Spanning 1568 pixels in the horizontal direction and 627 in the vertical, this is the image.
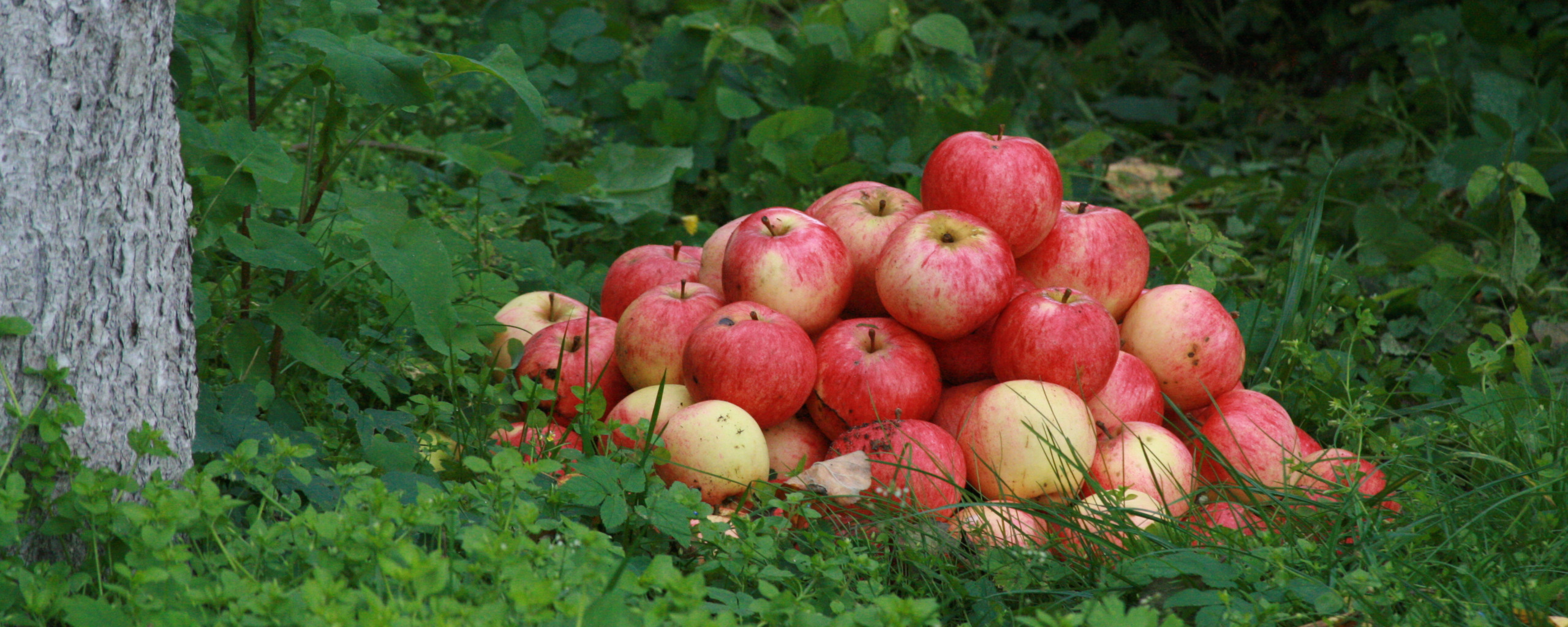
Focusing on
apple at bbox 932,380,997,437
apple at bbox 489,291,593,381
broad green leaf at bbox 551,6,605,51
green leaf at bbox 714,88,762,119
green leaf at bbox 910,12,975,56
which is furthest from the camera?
broad green leaf at bbox 551,6,605,51

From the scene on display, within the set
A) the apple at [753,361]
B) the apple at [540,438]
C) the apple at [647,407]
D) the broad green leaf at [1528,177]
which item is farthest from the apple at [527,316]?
the broad green leaf at [1528,177]

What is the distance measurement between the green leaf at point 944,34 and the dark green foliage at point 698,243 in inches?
0.8

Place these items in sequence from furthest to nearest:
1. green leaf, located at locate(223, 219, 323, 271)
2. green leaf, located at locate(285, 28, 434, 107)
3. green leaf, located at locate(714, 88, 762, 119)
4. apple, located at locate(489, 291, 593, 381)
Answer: green leaf, located at locate(714, 88, 762, 119) < apple, located at locate(489, 291, 593, 381) < green leaf, located at locate(223, 219, 323, 271) < green leaf, located at locate(285, 28, 434, 107)

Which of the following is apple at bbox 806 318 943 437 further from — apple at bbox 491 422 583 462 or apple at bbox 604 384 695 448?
apple at bbox 491 422 583 462

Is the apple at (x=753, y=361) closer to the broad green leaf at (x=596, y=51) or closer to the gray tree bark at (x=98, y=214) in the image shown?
the gray tree bark at (x=98, y=214)

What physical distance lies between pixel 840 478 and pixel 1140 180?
110 inches

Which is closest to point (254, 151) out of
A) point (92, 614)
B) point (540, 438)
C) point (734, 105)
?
point (540, 438)

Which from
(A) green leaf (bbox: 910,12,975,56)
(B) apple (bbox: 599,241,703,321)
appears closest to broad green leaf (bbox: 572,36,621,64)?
(A) green leaf (bbox: 910,12,975,56)

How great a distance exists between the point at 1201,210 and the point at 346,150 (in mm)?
3245

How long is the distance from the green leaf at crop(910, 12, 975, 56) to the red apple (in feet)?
6.14

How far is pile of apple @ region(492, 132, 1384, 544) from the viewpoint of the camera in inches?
81.6

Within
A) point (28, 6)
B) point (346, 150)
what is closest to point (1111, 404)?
point (346, 150)

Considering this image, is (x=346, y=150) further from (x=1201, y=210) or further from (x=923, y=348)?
(x=1201, y=210)

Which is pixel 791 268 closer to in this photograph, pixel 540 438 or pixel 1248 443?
pixel 540 438
